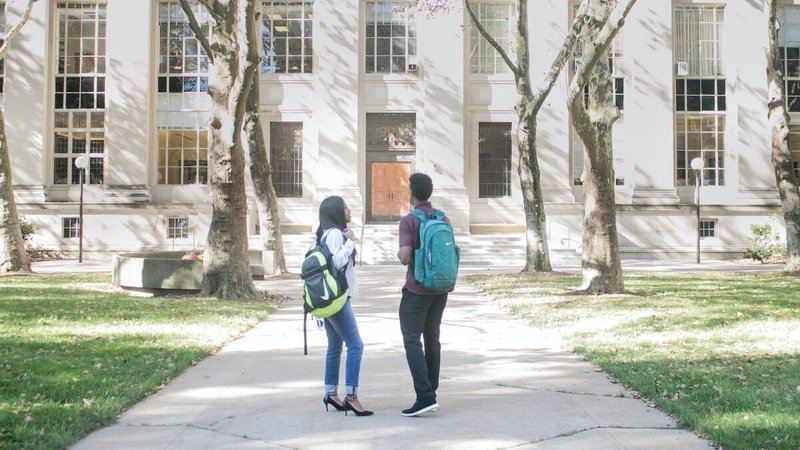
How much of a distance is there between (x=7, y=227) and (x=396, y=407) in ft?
53.6

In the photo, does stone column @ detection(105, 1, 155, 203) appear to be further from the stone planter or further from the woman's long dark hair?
the woman's long dark hair

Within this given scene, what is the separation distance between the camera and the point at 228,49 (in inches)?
553

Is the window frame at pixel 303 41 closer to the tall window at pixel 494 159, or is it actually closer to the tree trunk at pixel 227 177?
the tall window at pixel 494 159

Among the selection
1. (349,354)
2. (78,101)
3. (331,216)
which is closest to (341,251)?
(331,216)

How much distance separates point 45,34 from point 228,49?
19508mm

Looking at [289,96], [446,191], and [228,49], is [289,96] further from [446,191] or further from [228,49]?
[228,49]

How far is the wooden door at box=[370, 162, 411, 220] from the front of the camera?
30688 millimetres

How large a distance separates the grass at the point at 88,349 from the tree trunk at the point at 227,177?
67cm

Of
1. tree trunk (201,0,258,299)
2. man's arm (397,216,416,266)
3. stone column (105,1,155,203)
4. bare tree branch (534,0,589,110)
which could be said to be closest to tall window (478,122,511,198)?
bare tree branch (534,0,589,110)

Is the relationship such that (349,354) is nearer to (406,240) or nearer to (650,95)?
(406,240)

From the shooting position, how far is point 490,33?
101ft

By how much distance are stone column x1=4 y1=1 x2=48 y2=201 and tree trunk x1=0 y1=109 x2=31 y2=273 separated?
11041 millimetres

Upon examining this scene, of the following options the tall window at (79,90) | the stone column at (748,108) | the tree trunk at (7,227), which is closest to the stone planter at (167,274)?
the tree trunk at (7,227)

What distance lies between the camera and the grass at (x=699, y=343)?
540 cm
